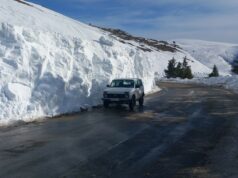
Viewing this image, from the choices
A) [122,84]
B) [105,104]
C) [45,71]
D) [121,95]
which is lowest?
[105,104]

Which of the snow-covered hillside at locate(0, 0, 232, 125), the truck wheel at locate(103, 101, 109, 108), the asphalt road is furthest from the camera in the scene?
the truck wheel at locate(103, 101, 109, 108)

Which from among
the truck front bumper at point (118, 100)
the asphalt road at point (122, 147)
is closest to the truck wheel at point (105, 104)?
the truck front bumper at point (118, 100)

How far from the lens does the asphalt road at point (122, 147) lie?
31.8ft

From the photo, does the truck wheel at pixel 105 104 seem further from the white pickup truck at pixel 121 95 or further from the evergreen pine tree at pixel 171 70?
the evergreen pine tree at pixel 171 70

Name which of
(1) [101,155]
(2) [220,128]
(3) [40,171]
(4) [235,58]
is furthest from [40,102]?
(4) [235,58]

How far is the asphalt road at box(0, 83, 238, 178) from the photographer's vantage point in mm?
9680

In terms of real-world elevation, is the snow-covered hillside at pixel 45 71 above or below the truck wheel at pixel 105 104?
above

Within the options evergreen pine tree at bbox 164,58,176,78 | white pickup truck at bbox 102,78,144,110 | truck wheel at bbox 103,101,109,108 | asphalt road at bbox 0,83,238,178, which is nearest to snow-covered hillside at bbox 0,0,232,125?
truck wheel at bbox 103,101,109,108

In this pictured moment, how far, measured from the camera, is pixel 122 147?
40.8 feet

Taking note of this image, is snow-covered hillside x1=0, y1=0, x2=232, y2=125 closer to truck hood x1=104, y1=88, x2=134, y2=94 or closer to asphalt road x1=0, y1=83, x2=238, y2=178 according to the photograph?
truck hood x1=104, y1=88, x2=134, y2=94

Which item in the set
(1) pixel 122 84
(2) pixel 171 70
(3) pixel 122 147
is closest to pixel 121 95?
(1) pixel 122 84

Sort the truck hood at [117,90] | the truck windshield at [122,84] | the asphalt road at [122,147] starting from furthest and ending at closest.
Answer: the truck windshield at [122,84]
the truck hood at [117,90]
the asphalt road at [122,147]

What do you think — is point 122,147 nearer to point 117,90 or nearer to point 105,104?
point 117,90

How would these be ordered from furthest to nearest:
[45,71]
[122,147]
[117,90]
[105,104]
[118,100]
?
[105,104], [117,90], [118,100], [45,71], [122,147]
